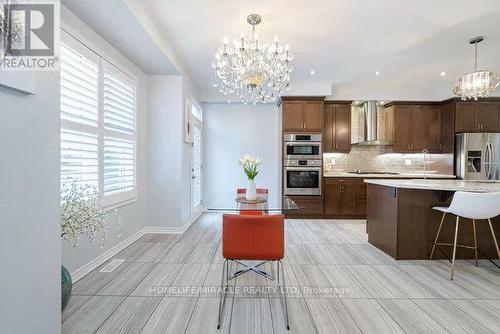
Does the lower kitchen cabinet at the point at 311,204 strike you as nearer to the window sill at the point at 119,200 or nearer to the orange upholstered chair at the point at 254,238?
the window sill at the point at 119,200

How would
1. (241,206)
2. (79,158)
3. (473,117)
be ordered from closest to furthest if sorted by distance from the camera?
(79,158) < (241,206) < (473,117)

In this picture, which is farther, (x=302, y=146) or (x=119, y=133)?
(x=302, y=146)

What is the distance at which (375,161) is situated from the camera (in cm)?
568

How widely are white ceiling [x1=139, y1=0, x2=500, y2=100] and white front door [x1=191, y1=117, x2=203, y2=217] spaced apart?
117 cm

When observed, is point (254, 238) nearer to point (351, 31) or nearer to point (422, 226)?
point (422, 226)

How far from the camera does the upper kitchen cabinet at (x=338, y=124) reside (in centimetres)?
532

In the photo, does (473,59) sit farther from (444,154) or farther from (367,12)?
(367,12)

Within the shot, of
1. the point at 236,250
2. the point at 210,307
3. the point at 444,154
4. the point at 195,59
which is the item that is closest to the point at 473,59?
the point at 444,154

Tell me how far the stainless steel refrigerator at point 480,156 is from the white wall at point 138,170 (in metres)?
6.10

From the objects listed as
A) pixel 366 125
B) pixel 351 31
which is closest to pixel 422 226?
pixel 351 31

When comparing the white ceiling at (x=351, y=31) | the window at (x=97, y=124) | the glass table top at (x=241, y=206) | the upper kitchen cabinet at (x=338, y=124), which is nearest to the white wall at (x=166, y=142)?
the window at (x=97, y=124)

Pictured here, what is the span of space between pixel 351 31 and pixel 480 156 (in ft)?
→ 13.3

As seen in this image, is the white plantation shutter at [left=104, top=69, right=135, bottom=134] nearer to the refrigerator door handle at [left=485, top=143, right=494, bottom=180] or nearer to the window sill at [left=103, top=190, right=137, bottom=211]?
the window sill at [left=103, top=190, right=137, bottom=211]

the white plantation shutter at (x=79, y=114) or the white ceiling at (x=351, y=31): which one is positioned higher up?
the white ceiling at (x=351, y=31)
